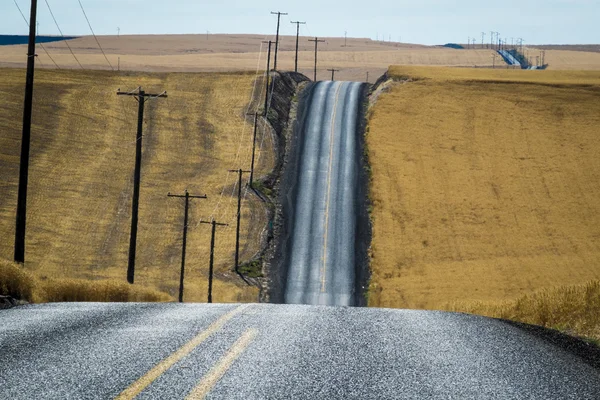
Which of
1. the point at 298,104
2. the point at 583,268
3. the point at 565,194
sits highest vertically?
the point at 298,104

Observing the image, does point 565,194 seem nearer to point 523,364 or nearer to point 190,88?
point 190,88

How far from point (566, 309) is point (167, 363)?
7.97m

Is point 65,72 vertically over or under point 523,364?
over

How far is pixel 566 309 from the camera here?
13742mm

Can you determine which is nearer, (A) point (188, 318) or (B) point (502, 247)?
(A) point (188, 318)

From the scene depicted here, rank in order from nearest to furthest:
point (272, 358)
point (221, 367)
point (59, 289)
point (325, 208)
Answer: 1. point (221, 367)
2. point (272, 358)
3. point (59, 289)
4. point (325, 208)

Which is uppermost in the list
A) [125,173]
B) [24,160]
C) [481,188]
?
[481,188]

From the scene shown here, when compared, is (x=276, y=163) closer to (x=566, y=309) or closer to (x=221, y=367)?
(x=566, y=309)

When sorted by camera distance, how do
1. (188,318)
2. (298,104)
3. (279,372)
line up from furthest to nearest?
(298,104) → (188,318) → (279,372)

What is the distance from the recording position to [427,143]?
85.6 meters

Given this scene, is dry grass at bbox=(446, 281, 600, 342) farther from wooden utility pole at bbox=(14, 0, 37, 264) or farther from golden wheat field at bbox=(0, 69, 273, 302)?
golden wheat field at bbox=(0, 69, 273, 302)

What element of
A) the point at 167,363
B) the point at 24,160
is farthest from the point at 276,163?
the point at 167,363

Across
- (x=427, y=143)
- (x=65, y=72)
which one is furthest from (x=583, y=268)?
(x=65, y=72)

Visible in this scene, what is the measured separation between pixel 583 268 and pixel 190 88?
184 ft
